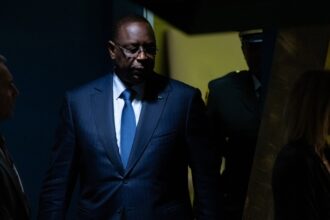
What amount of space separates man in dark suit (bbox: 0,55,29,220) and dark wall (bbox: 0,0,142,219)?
1.30 meters

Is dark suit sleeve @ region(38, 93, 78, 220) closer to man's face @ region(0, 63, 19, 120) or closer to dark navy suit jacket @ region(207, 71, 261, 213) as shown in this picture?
man's face @ region(0, 63, 19, 120)

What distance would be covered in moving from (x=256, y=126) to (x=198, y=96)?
1.88 ft

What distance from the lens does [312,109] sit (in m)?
2.29

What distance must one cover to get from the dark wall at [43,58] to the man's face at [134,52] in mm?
913

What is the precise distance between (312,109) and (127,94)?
769 millimetres

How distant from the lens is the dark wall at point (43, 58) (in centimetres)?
358

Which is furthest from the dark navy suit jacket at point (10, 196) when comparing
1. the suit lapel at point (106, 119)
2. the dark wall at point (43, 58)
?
the dark wall at point (43, 58)

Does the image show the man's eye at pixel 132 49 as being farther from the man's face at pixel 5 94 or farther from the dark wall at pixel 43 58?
the dark wall at pixel 43 58

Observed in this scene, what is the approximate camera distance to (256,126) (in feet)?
10.7

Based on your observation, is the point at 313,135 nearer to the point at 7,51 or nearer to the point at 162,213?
the point at 162,213

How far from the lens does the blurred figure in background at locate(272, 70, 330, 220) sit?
2277 mm

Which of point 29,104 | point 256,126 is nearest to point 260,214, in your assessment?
point 256,126

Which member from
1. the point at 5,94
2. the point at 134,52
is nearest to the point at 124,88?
the point at 134,52

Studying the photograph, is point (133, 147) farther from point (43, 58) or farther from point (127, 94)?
point (43, 58)
